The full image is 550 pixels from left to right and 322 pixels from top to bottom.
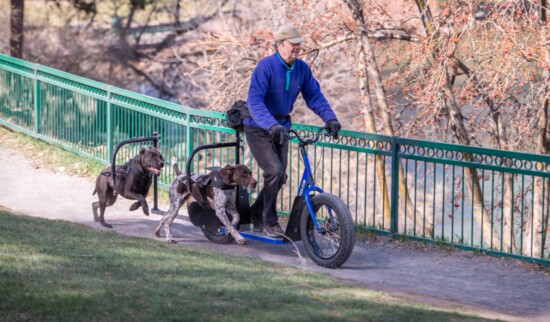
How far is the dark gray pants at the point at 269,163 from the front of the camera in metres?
9.07

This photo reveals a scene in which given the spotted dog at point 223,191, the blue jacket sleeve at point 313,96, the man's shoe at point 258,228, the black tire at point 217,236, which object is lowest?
the black tire at point 217,236

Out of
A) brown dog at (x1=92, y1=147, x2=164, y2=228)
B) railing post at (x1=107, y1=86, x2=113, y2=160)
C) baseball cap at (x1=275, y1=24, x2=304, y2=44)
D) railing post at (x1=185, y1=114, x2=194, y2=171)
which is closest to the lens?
baseball cap at (x1=275, y1=24, x2=304, y2=44)

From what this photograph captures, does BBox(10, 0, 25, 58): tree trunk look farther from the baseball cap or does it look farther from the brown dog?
the baseball cap

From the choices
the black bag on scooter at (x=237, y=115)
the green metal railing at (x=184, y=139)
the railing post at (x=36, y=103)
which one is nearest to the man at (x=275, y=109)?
the black bag on scooter at (x=237, y=115)

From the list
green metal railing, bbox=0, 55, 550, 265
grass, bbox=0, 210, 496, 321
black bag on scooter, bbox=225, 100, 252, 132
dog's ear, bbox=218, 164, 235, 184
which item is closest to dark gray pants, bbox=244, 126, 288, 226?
black bag on scooter, bbox=225, 100, 252, 132

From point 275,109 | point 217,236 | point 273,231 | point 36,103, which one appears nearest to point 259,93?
point 275,109

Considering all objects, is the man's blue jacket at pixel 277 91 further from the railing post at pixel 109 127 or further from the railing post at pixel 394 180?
the railing post at pixel 109 127

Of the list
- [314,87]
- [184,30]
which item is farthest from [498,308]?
[184,30]

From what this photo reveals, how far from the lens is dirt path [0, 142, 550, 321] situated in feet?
26.1

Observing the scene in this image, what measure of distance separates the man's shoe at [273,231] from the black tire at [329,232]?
28 centimetres

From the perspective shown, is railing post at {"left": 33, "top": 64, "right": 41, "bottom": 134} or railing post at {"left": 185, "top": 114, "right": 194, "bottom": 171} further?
railing post at {"left": 33, "top": 64, "right": 41, "bottom": 134}

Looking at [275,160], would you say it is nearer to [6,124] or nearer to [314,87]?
[314,87]

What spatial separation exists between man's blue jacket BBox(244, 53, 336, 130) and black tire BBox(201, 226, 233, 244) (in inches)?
47.1

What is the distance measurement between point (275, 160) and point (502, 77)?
5804 mm
